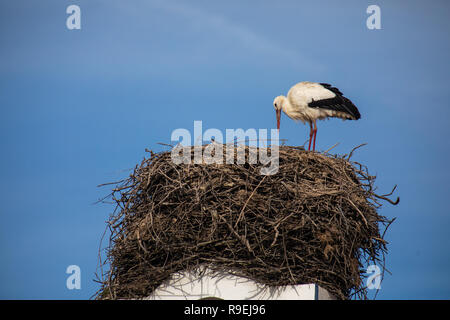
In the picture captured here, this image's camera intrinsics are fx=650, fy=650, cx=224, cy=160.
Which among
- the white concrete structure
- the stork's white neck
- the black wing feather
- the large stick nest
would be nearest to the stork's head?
the stork's white neck

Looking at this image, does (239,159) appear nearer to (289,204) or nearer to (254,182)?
(254,182)

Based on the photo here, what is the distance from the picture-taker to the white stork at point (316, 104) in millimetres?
10359

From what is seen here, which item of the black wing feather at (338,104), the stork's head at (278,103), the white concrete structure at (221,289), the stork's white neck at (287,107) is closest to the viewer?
the white concrete structure at (221,289)

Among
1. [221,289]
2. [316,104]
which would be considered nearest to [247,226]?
[221,289]

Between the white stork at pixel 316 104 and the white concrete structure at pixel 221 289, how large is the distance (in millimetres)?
3795

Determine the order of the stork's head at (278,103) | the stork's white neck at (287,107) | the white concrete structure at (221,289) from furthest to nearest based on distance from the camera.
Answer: the stork's head at (278,103), the stork's white neck at (287,107), the white concrete structure at (221,289)

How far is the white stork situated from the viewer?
1036cm

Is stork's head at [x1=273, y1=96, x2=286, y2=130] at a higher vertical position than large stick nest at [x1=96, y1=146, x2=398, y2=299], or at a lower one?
higher

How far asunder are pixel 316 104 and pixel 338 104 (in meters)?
0.35

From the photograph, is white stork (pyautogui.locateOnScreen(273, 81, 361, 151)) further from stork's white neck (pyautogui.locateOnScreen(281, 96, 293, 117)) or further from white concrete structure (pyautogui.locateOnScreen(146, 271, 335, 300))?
white concrete structure (pyautogui.locateOnScreen(146, 271, 335, 300))

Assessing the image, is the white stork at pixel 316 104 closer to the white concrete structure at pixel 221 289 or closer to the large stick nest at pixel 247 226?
the large stick nest at pixel 247 226

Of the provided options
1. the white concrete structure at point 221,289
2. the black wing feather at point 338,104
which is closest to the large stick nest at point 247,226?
the white concrete structure at point 221,289

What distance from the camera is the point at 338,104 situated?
10.4 metres

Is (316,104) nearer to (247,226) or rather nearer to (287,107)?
(287,107)
